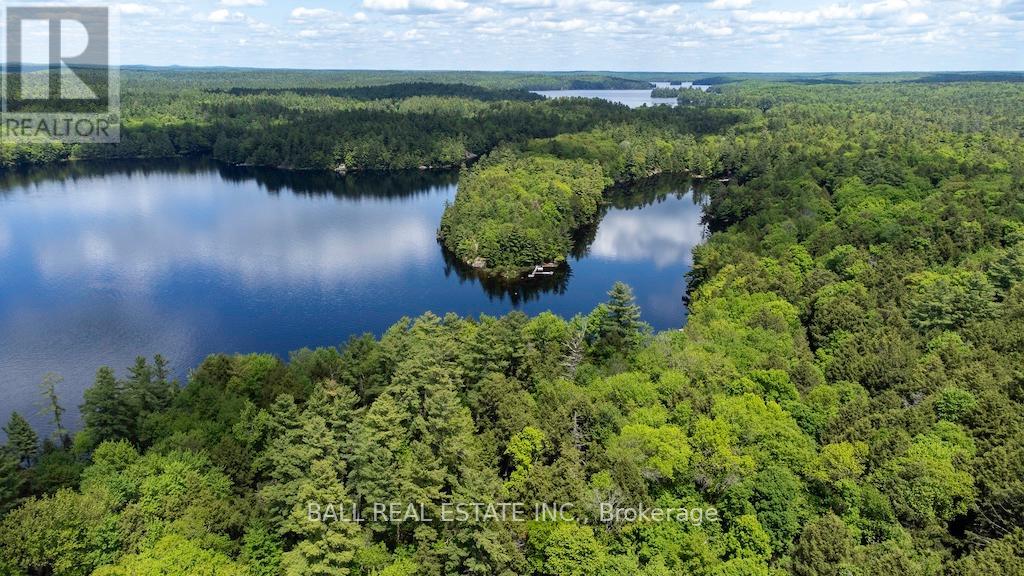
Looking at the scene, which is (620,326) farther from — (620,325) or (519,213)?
(519,213)

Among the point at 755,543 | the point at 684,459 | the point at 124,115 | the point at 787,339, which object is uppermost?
the point at 124,115

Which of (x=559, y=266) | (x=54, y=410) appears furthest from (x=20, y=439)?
(x=559, y=266)

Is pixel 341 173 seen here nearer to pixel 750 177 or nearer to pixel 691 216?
pixel 691 216

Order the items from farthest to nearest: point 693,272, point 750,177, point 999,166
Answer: point 750,177
point 999,166
point 693,272

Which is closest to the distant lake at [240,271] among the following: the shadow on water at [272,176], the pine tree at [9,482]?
the shadow on water at [272,176]

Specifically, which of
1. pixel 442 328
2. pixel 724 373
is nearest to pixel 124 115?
pixel 442 328

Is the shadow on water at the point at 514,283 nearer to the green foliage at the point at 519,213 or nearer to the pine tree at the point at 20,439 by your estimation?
the green foliage at the point at 519,213

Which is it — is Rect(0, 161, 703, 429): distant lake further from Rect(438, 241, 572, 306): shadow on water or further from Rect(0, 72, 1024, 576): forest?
Rect(0, 72, 1024, 576): forest

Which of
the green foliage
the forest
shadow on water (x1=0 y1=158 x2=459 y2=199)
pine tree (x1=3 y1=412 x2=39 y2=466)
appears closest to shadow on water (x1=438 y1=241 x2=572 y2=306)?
the green foliage
